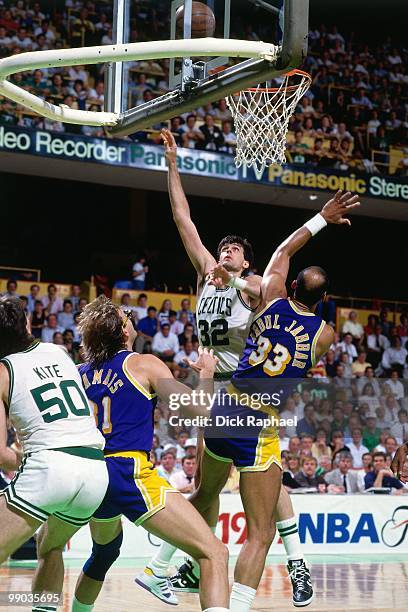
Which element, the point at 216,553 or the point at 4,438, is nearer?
the point at 4,438

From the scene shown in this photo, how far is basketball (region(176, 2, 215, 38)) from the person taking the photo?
6441 mm

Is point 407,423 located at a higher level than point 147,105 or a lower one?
lower

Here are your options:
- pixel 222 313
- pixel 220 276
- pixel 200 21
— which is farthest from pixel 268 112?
pixel 220 276

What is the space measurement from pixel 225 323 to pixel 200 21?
7.21 feet

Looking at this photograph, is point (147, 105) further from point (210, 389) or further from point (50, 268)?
point (50, 268)

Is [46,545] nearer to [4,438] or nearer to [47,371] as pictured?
[4,438]

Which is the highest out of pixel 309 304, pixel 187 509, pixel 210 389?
pixel 309 304

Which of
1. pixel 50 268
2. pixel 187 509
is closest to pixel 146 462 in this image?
pixel 187 509

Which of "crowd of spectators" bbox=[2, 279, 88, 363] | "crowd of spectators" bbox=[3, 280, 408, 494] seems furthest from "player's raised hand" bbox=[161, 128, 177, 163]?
"crowd of spectators" bbox=[2, 279, 88, 363]

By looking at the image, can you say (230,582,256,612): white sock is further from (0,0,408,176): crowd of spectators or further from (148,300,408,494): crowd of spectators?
(0,0,408,176): crowd of spectators

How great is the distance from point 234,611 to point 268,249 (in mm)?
15588

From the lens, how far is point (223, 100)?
1518cm

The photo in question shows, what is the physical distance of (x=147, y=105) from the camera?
6637 millimetres

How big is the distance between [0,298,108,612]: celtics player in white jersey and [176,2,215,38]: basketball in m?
2.84
